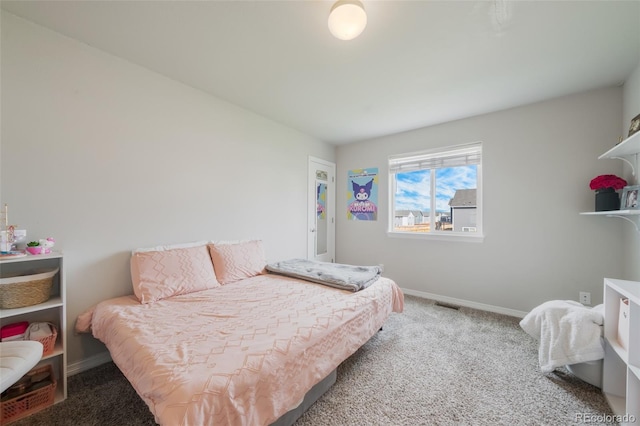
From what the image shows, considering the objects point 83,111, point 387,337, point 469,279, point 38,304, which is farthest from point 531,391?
point 83,111

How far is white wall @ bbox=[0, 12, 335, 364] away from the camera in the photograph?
5.41ft

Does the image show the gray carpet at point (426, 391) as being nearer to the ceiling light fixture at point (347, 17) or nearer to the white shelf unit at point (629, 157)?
the white shelf unit at point (629, 157)

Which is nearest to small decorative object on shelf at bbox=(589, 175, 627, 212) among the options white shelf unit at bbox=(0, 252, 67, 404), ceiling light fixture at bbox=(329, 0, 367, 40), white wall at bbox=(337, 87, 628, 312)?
white wall at bbox=(337, 87, 628, 312)

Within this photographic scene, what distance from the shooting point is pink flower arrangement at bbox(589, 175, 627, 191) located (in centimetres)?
212

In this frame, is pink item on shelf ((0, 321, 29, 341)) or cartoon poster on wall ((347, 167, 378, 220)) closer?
pink item on shelf ((0, 321, 29, 341))

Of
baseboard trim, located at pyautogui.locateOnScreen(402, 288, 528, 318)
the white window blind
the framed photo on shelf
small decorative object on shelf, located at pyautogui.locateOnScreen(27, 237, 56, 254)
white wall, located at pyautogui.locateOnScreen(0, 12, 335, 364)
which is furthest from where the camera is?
the white window blind

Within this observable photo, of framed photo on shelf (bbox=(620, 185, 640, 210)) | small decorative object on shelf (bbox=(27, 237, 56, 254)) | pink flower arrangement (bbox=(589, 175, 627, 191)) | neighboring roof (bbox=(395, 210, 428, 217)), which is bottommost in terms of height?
small decorative object on shelf (bbox=(27, 237, 56, 254))

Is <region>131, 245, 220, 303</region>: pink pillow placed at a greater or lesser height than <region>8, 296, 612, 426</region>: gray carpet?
greater

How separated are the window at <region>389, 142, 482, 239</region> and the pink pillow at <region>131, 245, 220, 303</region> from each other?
2.80 m

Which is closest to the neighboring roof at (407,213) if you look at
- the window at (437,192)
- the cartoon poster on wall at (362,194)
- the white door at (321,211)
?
the window at (437,192)

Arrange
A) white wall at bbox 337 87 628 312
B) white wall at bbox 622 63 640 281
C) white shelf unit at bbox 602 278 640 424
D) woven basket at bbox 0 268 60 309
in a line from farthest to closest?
white wall at bbox 337 87 628 312 < white wall at bbox 622 63 640 281 < woven basket at bbox 0 268 60 309 < white shelf unit at bbox 602 278 640 424

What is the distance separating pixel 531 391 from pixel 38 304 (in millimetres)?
3355

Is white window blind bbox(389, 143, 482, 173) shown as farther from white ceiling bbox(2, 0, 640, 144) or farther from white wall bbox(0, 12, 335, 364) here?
white wall bbox(0, 12, 335, 364)

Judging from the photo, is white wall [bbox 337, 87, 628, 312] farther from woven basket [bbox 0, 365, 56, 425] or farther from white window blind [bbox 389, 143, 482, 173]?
woven basket [bbox 0, 365, 56, 425]
